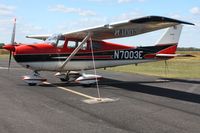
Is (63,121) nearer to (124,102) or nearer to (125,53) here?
(124,102)

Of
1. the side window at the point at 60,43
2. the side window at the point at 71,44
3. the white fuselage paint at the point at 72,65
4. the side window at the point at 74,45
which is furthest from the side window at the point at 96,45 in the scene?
the side window at the point at 60,43

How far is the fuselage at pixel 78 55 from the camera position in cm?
1555

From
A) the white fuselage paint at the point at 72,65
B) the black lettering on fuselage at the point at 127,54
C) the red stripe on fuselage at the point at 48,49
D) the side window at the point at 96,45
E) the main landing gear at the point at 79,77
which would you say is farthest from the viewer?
the black lettering on fuselage at the point at 127,54

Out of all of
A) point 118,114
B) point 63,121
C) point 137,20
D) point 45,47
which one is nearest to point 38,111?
point 63,121

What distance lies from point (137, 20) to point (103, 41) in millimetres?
5236

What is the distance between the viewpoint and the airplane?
50.5 ft

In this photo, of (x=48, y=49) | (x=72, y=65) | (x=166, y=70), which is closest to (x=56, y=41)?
(x=48, y=49)

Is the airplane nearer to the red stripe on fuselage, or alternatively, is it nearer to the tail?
the red stripe on fuselage

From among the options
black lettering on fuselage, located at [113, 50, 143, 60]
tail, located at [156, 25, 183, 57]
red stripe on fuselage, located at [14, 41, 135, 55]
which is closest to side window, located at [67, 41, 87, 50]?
red stripe on fuselage, located at [14, 41, 135, 55]

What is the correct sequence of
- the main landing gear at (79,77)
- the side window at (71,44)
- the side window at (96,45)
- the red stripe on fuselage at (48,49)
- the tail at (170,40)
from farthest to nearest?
the tail at (170,40), the side window at (96,45), the side window at (71,44), the main landing gear at (79,77), the red stripe on fuselage at (48,49)

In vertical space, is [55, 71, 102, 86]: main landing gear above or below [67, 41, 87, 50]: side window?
below

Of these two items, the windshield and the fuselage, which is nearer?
the fuselage

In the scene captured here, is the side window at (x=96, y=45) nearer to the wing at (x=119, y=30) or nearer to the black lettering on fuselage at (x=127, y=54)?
the wing at (x=119, y=30)

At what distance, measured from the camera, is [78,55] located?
16.8 m
